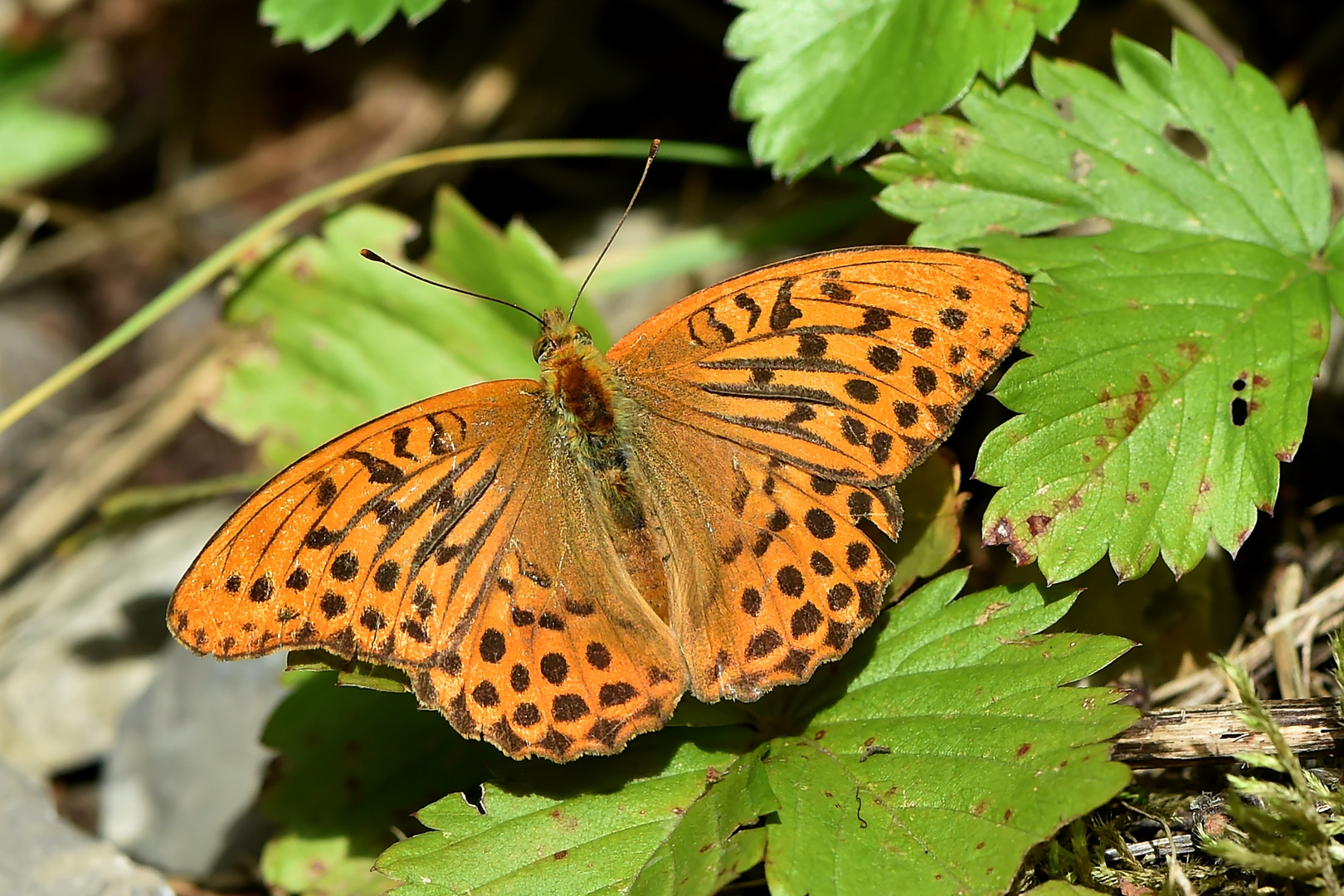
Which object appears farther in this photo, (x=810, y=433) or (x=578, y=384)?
(x=578, y=384)

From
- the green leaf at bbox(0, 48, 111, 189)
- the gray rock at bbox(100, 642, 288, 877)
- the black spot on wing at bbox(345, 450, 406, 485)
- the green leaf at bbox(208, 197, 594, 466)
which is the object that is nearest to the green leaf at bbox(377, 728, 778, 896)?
the black spot on wing at bbox(345, 450, 406, 485)

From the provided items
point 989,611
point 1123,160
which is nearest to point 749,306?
point 989,611

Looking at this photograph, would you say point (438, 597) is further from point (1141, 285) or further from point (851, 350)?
point (1141, 285)

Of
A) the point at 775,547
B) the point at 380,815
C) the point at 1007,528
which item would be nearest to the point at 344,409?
the point at 380,815

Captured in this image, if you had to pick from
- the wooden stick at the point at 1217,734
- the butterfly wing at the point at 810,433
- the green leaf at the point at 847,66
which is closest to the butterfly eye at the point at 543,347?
the butterfly wing at the point at 810,433

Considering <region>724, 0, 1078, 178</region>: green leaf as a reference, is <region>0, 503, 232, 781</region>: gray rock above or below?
below

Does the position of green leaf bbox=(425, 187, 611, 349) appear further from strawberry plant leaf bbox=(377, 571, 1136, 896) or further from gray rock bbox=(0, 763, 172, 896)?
gray rock bbox=(0, 763, 172, 896)

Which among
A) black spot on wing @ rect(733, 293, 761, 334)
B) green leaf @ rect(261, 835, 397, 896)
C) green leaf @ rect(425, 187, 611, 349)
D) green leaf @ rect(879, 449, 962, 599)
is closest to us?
black spot on wing @ rect(733, 293, 761, 334)

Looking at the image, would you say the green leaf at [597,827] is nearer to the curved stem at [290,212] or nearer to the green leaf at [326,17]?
the curved stem at [290,212]
